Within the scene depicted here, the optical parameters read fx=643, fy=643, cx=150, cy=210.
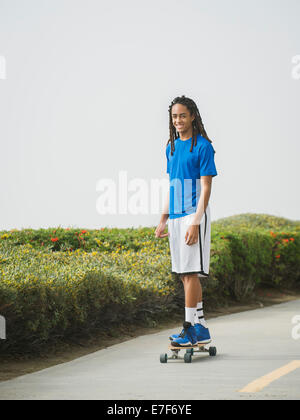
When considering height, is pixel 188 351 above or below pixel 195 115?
below

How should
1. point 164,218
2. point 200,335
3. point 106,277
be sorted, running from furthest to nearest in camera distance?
point 106,277 < point 164,218 < point 200,335

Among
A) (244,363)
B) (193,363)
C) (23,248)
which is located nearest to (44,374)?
(193,363)

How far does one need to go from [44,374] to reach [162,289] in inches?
143

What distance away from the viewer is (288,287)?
15195 mm

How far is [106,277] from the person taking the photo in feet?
27.6

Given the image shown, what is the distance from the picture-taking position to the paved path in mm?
5047

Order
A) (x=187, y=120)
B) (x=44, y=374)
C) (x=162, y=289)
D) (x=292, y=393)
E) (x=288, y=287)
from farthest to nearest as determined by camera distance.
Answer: (x=288, y=287), (x=162, y=289), (x=187, y=120), (x=44, y=374), (x=292, y=393)

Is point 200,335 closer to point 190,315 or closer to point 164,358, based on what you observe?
point 190,315

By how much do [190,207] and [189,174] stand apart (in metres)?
0.33

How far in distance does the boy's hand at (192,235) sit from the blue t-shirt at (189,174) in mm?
206

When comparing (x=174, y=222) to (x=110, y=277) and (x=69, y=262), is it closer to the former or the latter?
(x=110, y=277)

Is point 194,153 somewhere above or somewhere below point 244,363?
above

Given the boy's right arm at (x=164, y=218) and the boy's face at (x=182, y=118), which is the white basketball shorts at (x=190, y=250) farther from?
the boy's face at (x=182, y=118)

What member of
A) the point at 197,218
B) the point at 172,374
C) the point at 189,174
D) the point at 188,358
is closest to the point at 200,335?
the point at 188,358
